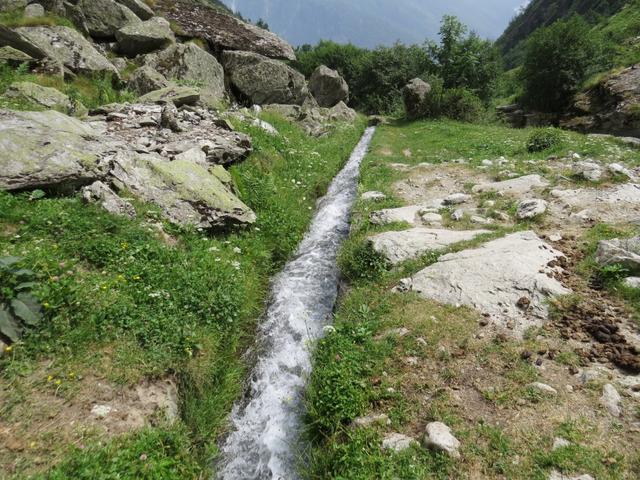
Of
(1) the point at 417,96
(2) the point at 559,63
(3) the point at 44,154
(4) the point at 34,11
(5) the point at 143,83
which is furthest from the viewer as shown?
(1) the point at 417,96

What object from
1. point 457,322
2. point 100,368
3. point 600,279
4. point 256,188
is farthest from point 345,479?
point 256,188

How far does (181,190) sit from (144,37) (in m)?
17.9

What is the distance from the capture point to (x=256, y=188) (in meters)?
12.2

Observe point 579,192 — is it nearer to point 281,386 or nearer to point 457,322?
point 457,322

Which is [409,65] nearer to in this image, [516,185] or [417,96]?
[417,96]

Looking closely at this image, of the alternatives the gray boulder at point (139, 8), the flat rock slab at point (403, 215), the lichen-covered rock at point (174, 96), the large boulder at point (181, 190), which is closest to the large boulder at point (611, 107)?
the flat rock slab at point (403, 215)

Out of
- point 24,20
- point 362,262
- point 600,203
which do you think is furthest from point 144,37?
point 600,203

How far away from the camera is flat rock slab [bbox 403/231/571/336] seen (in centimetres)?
650

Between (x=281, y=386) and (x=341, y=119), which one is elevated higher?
(x=341, y=119)

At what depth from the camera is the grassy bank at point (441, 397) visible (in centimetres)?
421

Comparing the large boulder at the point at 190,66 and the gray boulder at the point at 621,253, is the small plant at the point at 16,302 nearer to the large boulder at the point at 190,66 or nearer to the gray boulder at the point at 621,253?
the gray boulder at the point at 621,253

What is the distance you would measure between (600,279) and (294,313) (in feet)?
21.2

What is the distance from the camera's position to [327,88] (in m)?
43.4

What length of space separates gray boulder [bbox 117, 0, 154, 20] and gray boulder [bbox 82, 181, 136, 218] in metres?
22.8
